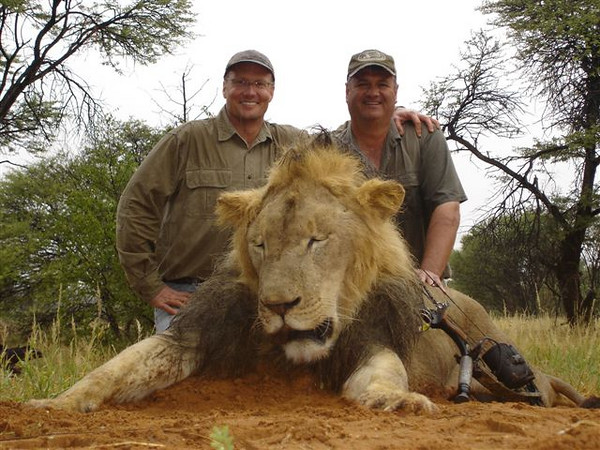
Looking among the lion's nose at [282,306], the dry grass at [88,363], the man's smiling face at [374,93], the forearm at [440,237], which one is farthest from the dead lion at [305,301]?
the man's smiling face at [374,93]

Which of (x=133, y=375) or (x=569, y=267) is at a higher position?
(x=569, y=267)

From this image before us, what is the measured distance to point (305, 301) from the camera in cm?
303

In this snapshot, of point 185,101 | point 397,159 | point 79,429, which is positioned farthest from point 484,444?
point 185,101

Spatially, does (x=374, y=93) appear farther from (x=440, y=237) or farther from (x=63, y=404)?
(x=63, y=404)

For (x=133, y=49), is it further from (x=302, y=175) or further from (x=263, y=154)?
(x=302, y=175)

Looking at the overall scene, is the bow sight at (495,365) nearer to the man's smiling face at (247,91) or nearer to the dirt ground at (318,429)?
the dirt ground at (318,429)

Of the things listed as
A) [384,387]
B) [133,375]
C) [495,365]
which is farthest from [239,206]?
[495,365]

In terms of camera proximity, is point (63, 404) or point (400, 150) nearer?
point (63, 404)

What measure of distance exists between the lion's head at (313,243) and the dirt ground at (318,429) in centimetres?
36

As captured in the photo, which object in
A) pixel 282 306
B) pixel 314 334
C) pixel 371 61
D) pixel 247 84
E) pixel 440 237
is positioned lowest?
pixel 314 334

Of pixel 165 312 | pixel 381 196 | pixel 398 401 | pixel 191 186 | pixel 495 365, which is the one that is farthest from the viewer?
pixel 191 186

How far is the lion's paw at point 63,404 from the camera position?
279 centimetres

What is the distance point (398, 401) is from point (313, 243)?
0.82 meters

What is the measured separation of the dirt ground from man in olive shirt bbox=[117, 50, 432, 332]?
237cm
